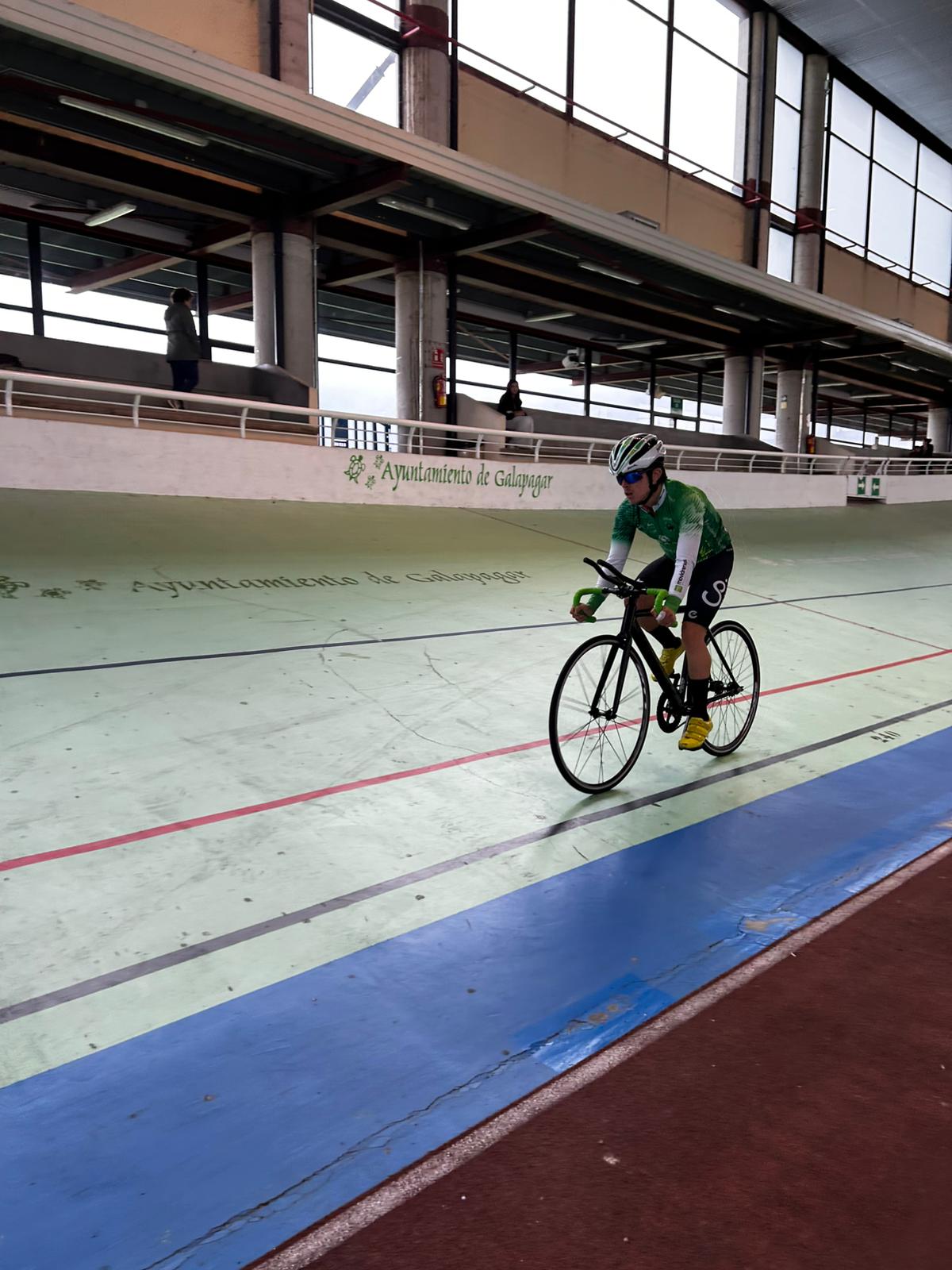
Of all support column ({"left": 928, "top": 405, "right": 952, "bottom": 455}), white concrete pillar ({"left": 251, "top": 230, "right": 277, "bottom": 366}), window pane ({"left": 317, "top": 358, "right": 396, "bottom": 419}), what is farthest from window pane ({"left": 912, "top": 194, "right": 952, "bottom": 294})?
white concrete pillar ({"left": 251, "top": 230, "right": 277, "bottom": 366})

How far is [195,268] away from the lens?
20.2 meters

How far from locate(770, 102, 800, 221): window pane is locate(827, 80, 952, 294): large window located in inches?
67.9

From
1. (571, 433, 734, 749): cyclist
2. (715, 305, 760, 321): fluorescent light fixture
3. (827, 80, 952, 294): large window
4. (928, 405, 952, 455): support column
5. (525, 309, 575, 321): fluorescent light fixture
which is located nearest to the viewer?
(571, 433, 734, 749): cyclist

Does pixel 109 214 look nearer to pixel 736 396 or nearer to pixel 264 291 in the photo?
pixel 264 291

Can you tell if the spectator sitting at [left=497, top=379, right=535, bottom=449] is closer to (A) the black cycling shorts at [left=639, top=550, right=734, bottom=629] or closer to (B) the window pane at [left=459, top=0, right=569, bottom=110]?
(B) the window pane at [left=459, top=0, right=569, bottom=110]

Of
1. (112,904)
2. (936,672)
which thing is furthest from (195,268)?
(112,904)

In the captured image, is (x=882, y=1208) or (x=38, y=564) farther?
(x=38, y=564)

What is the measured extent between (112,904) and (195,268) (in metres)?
20.3

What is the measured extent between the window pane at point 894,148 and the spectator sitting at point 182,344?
89.1 ft

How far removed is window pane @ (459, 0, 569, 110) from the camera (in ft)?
57.7

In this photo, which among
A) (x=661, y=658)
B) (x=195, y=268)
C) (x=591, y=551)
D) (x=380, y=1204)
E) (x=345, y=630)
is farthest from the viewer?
(x=195, y=268)

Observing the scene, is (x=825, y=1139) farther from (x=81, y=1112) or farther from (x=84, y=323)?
(x=84, y=323)

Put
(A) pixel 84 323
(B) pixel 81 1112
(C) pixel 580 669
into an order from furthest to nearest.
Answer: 1. (A) pixel 84 323
2. (C) pixel 580 669
3. (B) pixel 81 1112

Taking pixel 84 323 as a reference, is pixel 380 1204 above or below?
below
